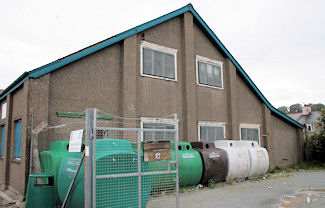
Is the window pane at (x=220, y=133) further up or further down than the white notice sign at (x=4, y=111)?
further down

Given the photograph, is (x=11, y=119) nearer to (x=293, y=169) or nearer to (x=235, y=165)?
(x=235, y=165)

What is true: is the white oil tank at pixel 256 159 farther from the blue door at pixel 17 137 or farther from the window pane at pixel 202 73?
the blue door at pixel 17 137

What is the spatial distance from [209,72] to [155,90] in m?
4.25

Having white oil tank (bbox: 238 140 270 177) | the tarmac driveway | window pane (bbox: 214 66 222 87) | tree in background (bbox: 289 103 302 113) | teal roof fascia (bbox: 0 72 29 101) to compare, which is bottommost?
the tarmac driveway

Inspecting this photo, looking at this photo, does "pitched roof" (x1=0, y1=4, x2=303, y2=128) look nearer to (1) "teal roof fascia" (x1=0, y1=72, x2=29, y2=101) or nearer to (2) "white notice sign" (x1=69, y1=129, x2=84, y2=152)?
(1) "teal roof fascia" (x1=0, y1=72, x2=29, y2=101)

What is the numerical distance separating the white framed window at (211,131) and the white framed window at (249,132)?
62.6 inches

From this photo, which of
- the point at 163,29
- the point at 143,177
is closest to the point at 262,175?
the point at 163,29

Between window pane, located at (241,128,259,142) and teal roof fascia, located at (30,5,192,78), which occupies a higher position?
teal roof fascia, located at (30,5,192,78)

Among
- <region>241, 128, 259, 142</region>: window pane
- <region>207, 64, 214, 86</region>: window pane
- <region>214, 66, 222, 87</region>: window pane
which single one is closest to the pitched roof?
<region>214, 66, 222, 87</region>: window pane

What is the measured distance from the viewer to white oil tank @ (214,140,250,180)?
12.2 m

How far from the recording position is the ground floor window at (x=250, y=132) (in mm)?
17141

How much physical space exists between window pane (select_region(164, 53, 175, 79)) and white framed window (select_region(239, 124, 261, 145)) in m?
5.85

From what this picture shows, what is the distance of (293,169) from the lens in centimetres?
1877

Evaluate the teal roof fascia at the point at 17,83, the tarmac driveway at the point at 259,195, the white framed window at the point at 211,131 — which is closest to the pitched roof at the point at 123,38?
the teal roof fascia at the point at 17,83
